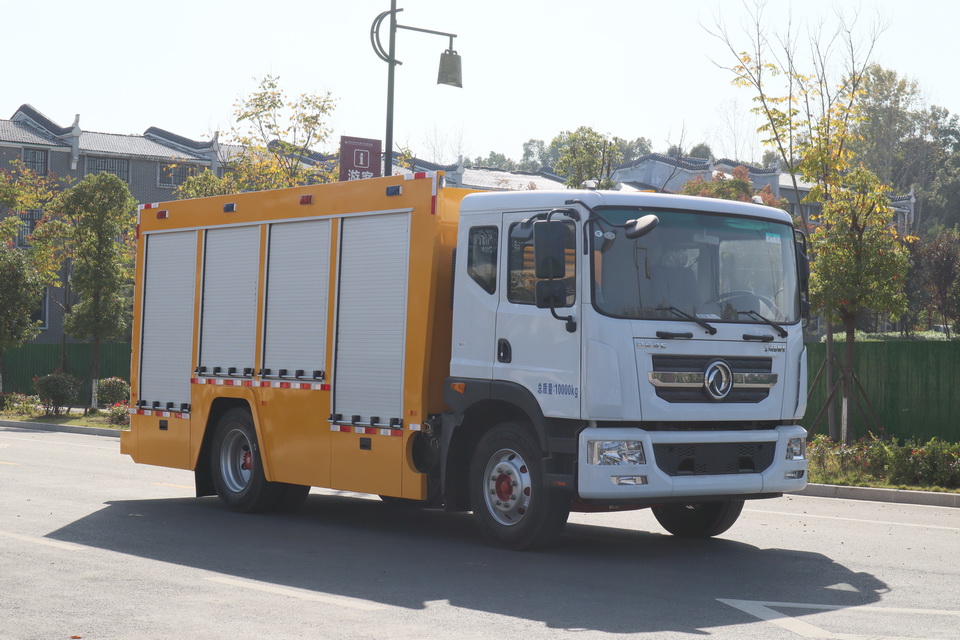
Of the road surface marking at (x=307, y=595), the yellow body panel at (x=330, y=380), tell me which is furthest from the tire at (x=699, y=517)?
the road surface marking at (x=307, y=595)

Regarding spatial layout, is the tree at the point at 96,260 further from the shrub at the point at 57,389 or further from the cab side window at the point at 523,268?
the cab side window at the point at 523,268

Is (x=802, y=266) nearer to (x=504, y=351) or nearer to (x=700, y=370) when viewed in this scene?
(x=700, y=370)

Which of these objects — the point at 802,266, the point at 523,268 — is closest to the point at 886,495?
the point at 802,266

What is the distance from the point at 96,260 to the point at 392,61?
49.3 ft

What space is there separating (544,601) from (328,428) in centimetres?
402

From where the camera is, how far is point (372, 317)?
427 inches

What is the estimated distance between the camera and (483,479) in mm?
9891

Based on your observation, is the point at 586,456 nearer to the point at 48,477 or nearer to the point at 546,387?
the point at 546,387

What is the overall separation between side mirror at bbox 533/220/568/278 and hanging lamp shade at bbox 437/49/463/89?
12.0 m

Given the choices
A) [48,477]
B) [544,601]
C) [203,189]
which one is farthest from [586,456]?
[203,189]

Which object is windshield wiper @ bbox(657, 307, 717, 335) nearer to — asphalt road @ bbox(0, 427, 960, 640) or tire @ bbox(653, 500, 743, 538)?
asphalt road @ bbox(0, 427, 960, 640)

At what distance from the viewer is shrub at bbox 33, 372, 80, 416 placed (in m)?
31.4

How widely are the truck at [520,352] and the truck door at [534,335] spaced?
0.02 m

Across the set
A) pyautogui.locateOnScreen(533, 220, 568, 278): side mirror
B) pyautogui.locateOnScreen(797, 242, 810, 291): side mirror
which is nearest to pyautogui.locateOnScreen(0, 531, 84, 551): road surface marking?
pyautogui.locateOnScreen(533, 220, 568, 278): side mirror
